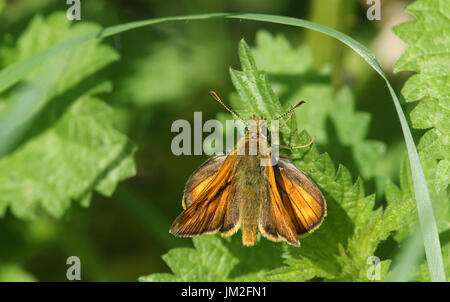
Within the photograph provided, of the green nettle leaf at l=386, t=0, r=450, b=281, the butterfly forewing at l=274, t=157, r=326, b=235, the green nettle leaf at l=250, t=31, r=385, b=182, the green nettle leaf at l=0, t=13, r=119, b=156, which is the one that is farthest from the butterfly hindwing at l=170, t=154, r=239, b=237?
the green nettle leaf at l=0, t=13, r=119, b=156

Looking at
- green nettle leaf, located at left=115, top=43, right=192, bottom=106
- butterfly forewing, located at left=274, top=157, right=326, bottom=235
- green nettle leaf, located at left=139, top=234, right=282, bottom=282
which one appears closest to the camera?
butterfly forewing, located at left=274, top=157, right=326, bottom=235

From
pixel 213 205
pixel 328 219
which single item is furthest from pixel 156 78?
pixel 328 219

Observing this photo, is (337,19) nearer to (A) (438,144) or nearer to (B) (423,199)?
(A) (438,144)

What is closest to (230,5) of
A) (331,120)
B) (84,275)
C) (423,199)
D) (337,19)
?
→ (337,19)


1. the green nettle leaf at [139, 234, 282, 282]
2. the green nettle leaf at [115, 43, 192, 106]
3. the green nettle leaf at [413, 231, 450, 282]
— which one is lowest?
the green nettle leaf at [413, 231, 450, 282]

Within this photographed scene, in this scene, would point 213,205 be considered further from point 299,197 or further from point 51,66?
point 51,66

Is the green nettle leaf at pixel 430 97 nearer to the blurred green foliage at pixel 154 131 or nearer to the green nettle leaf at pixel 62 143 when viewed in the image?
the blurred green foliage at pixel 154 131

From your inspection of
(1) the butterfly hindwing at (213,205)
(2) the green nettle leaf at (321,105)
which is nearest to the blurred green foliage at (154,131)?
(2) the green nettle leaf at (321,105)

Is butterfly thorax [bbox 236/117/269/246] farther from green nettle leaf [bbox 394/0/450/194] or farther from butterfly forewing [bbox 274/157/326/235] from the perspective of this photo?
green nettle leaf [bbox 394/0/450/194]
